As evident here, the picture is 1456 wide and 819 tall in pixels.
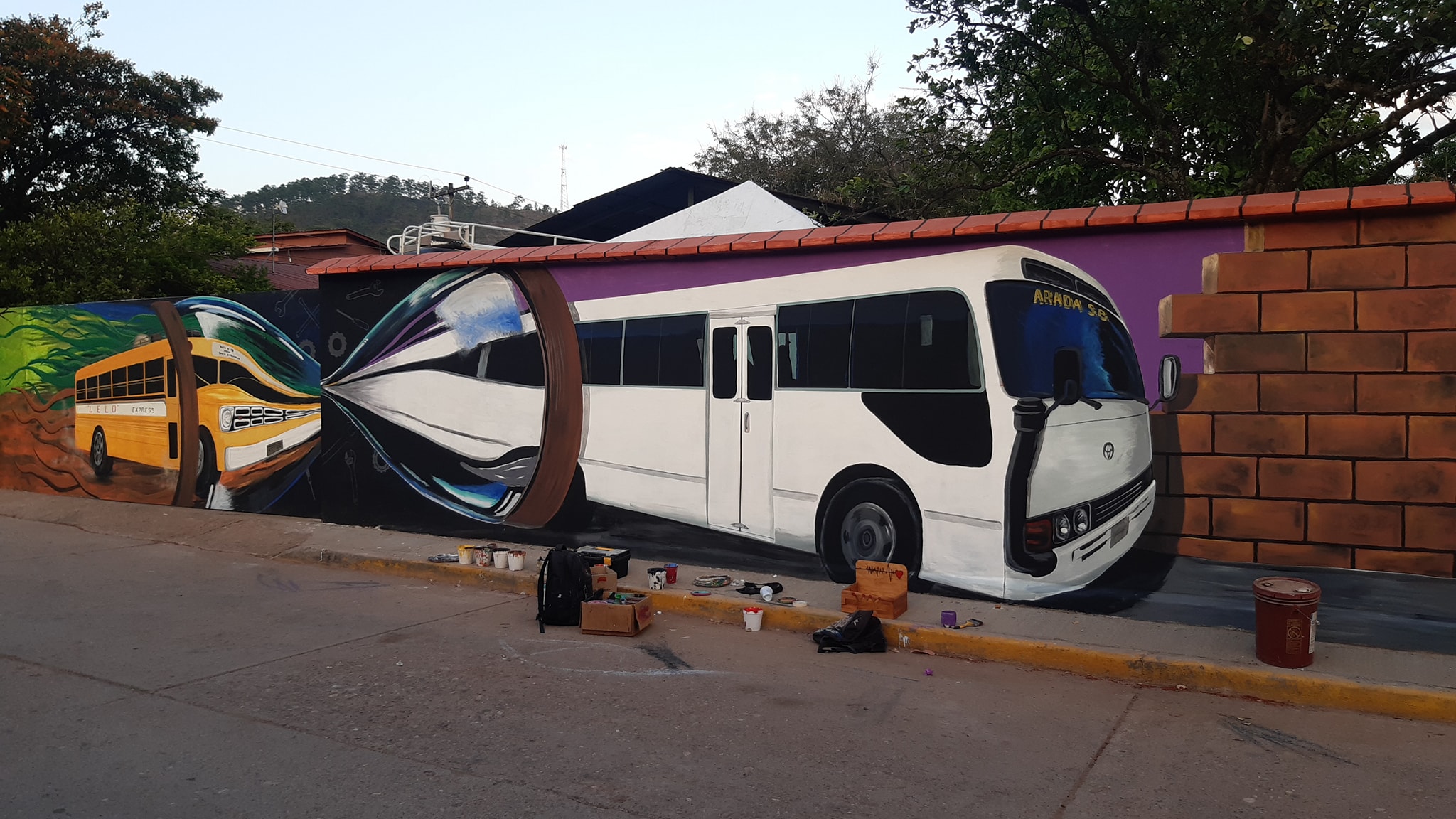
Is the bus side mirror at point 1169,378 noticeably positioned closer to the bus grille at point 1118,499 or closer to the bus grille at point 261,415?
the bus grille at point 1118,499

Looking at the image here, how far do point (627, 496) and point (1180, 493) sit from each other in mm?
4981

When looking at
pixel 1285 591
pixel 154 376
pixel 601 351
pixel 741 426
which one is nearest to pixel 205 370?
pixel 154 376

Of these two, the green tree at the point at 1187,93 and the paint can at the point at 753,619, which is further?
the green tree at the point at 1187,93

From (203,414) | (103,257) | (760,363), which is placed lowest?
(203,414)

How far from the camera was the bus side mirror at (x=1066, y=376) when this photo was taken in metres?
7.18

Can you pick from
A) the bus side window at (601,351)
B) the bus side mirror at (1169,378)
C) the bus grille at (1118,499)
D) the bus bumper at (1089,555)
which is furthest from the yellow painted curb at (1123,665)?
the bus side window at (601,351)

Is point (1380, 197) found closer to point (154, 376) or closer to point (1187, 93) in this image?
point (1187, 93)

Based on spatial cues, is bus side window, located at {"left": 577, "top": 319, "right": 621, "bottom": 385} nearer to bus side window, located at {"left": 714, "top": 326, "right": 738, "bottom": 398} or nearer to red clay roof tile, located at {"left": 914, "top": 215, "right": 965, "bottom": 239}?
bus side window, located at {"left": 714, "top": 326, "right": 738, "bottom": 398}

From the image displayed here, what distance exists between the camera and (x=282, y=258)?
143 feet

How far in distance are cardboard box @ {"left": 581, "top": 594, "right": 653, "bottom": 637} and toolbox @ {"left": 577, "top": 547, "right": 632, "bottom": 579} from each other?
4.20ft

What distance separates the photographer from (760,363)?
8.56 m

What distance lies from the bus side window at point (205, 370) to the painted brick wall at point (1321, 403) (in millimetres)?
11311

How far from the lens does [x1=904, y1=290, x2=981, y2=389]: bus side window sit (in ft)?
24.6

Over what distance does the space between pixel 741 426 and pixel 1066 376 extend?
2.89 metres
